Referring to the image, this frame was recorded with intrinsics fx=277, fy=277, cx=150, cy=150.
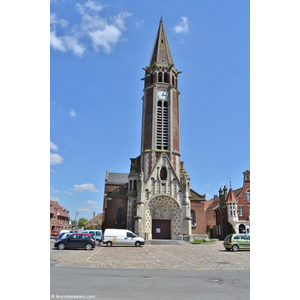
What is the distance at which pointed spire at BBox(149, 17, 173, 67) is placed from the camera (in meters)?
46.9

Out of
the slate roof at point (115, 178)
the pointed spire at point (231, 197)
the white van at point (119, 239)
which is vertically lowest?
the white van at point (119, 239)

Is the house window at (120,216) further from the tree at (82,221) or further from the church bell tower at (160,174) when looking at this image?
the tree at (82,221)

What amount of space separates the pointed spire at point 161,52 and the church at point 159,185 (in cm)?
118

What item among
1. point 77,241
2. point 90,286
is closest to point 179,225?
point 77,241

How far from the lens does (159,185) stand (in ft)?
124

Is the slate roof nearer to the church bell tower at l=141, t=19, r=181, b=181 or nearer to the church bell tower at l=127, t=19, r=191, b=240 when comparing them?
the church bell tower at l=127, t=19, r=191, b=240

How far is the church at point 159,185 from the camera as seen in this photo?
3722cm

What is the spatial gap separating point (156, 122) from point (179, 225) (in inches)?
600

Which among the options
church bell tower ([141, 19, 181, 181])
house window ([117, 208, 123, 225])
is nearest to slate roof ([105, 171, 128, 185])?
house window ([117, 208, 123, 225])

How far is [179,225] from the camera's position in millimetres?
37125

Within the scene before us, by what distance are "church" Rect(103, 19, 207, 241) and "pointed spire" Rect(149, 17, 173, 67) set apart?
3.86 ft

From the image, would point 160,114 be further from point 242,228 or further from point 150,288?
point 150,288

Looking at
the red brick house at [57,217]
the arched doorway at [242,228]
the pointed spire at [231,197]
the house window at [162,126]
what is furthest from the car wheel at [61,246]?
the red brick house at [57,217]
